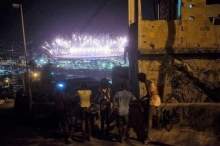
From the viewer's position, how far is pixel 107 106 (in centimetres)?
887

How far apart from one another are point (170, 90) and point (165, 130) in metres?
2.46

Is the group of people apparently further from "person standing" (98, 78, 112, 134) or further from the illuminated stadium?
the illuminated stadium

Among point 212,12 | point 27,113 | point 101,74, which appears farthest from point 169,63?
point 101,74

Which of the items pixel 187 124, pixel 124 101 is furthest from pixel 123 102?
pixel 187 124

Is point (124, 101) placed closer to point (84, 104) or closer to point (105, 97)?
point (105, 97)

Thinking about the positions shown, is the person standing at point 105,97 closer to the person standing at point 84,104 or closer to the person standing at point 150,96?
the person standing at point 84,104

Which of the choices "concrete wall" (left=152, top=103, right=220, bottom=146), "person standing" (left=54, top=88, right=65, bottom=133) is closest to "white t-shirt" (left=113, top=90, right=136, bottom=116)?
"concrete wall" (left=152, top=103, right=220, bottom=146)

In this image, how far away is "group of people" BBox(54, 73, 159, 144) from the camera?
7.82m

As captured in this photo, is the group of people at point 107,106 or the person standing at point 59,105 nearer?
the group of people at point 107,106

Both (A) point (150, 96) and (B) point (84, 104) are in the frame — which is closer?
(A) point (150, 96)

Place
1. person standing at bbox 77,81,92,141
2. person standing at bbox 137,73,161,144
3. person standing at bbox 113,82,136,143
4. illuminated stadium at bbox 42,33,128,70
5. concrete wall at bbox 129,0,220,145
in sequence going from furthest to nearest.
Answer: illuminated stadium at bbox 42,33,128,70
concrete wall at bbox 129,0,220,145
person standing at bbox 77,81,92,141
person standing at bbox 113,82,136,143
person standing at bbox 137,73,161,144

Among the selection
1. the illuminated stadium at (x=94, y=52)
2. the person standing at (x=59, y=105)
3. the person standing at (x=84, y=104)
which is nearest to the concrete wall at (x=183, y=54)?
the person standing at (x=84, y=104)

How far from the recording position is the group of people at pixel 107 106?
782 cm

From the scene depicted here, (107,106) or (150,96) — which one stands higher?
(150,96)
